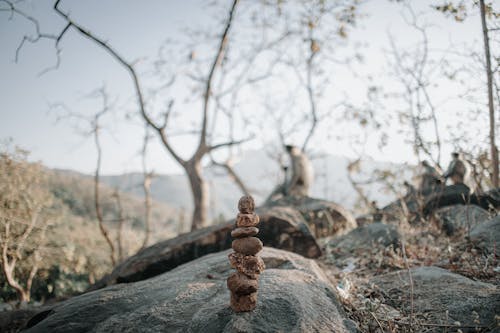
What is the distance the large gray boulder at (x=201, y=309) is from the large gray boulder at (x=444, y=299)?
2.34 feet

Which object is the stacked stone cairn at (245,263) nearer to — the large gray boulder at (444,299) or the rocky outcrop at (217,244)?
the large gray boulder at (444,299)

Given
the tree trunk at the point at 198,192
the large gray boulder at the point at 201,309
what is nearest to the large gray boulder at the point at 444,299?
the large gray boulder at the point at 201,309

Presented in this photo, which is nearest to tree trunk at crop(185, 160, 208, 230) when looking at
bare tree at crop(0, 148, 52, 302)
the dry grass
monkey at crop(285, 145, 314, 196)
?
monkey at crop(285, 145, 314, 196)

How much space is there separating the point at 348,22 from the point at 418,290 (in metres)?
7.94

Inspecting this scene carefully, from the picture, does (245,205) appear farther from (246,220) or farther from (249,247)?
(249,247)

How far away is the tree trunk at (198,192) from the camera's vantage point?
10.4m

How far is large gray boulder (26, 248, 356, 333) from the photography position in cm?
201

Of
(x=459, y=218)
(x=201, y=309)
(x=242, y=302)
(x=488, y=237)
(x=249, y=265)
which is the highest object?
(x=249, y=265)

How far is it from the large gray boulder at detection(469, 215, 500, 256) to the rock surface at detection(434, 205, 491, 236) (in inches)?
42.0

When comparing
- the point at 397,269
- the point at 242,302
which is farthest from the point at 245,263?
the point at 397,269

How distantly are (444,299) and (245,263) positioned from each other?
1915mm

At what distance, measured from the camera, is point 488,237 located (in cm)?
401

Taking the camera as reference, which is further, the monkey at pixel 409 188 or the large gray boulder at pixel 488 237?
the monkey at pixel 409 188

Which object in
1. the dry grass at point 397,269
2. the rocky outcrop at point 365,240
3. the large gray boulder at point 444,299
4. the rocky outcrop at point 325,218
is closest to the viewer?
the large gray boulder at point 444,299
